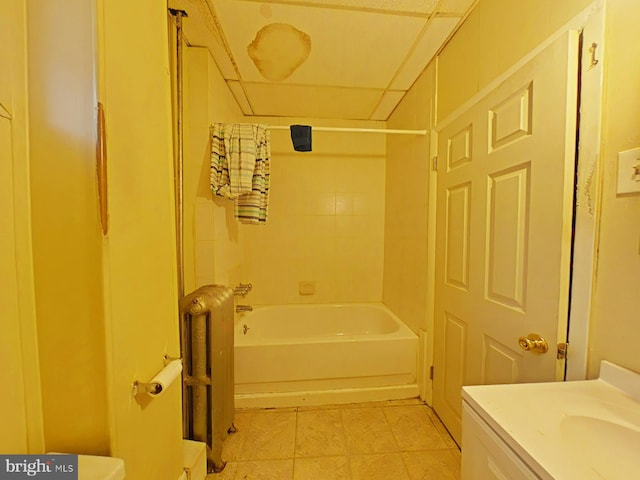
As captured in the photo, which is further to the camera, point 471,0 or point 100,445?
point 471,0

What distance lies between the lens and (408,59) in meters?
1.60

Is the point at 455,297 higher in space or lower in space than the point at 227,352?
higher

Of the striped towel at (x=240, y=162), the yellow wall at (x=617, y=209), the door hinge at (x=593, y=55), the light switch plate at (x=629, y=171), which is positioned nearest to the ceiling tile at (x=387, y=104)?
the striped towel at (x=240, y=162)

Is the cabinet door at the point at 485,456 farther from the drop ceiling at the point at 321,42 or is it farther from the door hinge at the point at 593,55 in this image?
the drop ceiling at the point at 321,42

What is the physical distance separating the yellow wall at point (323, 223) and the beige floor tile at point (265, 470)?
4.36ft

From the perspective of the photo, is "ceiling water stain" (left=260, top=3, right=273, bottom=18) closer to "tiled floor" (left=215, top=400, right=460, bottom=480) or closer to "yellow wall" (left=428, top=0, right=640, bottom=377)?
"yellow wall" (left=428, top=0, right=640, bottom=377)

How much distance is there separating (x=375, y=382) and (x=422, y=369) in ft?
1.09

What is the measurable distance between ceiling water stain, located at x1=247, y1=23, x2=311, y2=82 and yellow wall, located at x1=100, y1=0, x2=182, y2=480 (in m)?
0.76

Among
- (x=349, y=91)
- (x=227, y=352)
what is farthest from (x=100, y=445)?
(x=349, y=91)

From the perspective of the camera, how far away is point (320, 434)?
149 centimetres

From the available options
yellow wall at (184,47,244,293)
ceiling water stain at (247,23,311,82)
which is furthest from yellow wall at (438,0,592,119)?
yellow wall at (184,47,244,293)

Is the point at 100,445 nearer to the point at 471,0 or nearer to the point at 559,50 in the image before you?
the point at 559,50

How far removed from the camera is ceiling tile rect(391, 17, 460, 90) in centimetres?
134

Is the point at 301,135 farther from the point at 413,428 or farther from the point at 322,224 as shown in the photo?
the point at 413,428
